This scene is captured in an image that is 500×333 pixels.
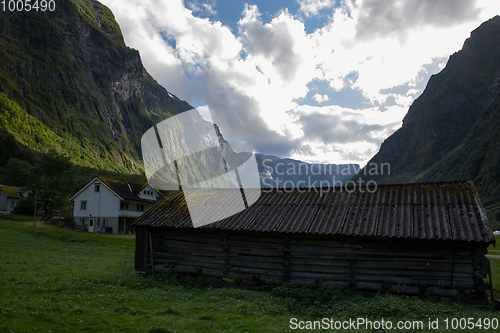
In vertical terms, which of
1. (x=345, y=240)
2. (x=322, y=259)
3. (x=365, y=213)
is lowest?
(x=322, y=259)

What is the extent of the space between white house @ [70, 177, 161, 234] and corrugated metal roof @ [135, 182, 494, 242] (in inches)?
1412

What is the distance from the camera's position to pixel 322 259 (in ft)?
46.0

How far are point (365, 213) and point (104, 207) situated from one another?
4659 centimetres

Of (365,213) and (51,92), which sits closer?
(365,213)

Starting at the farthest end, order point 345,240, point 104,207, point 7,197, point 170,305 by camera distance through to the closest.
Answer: point 7,197
point 104,207
point 345,240
point 170,305

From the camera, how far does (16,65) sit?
516 feet

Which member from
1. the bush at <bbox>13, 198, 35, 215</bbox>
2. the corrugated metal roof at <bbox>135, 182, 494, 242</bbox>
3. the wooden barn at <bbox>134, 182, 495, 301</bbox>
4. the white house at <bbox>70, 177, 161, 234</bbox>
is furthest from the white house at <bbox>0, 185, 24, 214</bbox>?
the corrugated metal roof at <bbox>135, 182, 494, 242</bbox>

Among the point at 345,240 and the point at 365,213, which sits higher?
the point at 365,213

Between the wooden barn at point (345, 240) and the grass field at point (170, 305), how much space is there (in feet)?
2.93

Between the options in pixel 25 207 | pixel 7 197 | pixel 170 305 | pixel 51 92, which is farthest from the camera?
pixel 51 92

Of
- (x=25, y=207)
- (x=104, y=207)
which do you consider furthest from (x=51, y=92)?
(x=104, y=207)

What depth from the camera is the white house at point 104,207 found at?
49438 mm

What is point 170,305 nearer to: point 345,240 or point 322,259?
point 322,259

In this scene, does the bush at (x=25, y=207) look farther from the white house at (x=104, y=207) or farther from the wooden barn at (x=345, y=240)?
the wooden barn at (x=345, y=240)
